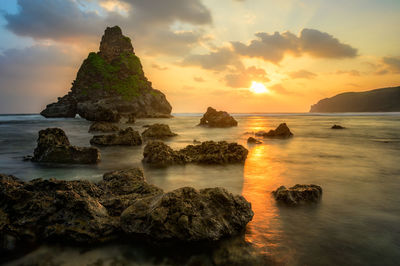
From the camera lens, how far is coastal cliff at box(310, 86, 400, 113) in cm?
14984

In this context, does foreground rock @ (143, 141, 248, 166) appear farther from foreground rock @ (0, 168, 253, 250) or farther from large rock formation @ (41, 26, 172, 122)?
large rock formation @ (41, 26, 172, 122)

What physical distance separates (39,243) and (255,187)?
4393mm

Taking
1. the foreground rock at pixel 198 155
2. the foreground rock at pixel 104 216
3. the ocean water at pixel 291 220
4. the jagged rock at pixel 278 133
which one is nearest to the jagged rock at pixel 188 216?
the foreground rock at pixel 104 216

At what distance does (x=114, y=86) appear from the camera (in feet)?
253

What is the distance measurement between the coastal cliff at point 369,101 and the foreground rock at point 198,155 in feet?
594

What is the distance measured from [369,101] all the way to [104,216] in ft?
681

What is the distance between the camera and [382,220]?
374 cm

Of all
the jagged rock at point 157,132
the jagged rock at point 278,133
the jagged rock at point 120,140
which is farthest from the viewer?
the jagged rock at point 278,133

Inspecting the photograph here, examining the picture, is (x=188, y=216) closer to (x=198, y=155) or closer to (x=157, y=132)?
(x=198, y=155)

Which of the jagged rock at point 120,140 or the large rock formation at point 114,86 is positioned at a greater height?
the large rock formation at point 114,86

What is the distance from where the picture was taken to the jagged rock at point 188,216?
286cm

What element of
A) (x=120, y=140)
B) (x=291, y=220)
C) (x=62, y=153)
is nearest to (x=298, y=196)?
(x=291, y=220)

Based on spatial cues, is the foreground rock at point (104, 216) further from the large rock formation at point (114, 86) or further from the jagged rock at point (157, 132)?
the large rock formation at point (114, 86)

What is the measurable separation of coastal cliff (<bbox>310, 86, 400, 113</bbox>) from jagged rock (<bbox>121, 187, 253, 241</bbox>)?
185584 mm
